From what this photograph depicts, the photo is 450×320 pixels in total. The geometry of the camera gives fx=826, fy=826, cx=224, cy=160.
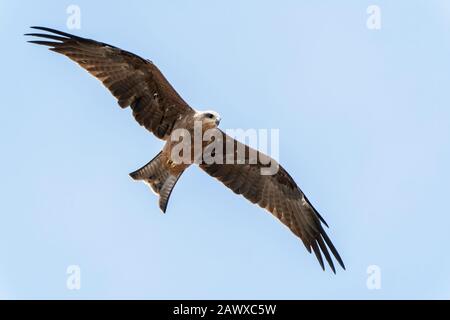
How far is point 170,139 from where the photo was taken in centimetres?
1370

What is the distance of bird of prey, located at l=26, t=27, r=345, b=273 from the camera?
44.0 feet

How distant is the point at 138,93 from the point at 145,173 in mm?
1359

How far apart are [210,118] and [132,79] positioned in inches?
59.4

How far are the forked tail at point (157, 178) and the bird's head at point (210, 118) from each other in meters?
1.13

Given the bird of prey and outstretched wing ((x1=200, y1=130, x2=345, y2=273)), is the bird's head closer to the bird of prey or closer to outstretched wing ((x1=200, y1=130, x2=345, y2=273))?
the bird of prey

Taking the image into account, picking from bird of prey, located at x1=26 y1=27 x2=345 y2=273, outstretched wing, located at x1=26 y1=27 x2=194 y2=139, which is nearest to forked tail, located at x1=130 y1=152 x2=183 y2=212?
bird of prey, located at x1=26 y1=27 x2=345 y2=273

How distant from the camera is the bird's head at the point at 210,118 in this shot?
1320 cm

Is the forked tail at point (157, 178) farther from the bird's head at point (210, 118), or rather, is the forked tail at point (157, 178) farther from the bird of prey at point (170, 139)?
the bird's head at point (210, 118)

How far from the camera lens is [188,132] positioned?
13.6 meters

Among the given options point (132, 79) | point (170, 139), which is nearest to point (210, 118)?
point (170, 139)

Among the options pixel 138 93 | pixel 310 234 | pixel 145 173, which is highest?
pixel 138 93

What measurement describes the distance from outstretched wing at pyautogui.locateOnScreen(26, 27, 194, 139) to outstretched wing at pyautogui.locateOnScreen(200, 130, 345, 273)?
1147 mm
